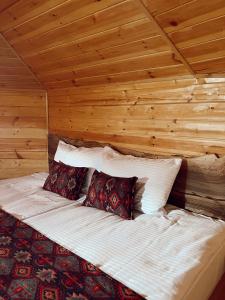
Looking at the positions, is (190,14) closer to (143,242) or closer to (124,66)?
(124,66)

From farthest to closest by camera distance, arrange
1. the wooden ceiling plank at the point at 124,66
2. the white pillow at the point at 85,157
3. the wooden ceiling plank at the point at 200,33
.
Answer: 1. the white pillow at the point at 85,157
2. the wooden ceiling plank at the point at 124,66
3. the wooden ceiling plank at the point at 200,33

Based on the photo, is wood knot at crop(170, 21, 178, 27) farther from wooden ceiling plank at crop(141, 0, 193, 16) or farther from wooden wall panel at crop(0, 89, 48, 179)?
wooden wall panel at crop(0, 89, 48, 179)

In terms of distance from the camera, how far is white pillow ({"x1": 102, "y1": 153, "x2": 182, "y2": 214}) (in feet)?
6.21

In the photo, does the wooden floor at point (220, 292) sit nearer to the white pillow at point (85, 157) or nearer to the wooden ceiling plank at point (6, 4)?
the white pillow at point (85, 157)

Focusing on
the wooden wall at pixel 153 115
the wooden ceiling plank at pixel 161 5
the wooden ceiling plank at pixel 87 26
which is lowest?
the wooden wall at pixel 153 115

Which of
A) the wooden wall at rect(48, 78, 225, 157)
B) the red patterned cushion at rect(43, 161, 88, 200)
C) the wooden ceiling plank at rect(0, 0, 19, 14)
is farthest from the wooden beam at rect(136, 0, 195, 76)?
the red patterned cushion at rect(43, 161, 88, 200)

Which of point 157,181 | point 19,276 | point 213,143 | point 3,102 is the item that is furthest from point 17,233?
point 3,102

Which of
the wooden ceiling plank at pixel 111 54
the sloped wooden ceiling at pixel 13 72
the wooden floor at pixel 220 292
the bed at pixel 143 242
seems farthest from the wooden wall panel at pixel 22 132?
the wooden floor at pixel 220 292

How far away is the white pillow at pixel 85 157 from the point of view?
2346 millimetres

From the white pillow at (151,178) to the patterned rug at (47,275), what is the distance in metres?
0.74

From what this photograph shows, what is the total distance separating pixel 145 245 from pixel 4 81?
2447 millimetres

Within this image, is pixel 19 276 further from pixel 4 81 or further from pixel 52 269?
pixel 4 81

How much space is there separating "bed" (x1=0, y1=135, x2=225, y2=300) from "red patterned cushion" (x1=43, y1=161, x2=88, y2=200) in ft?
0.30

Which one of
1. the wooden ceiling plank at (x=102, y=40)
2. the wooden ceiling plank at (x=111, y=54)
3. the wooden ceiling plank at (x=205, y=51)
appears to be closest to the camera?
the wooden ceiling plank at (x=205, y=51)
